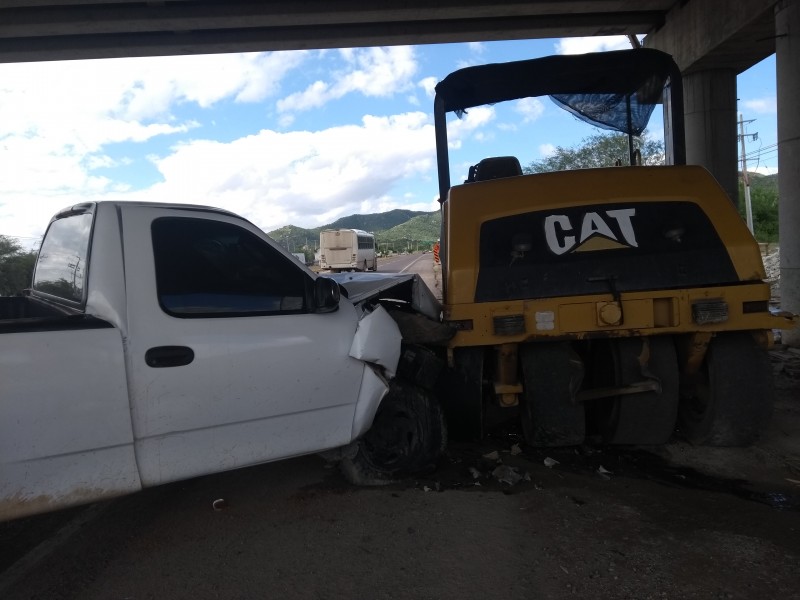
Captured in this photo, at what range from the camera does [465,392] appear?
4531 millimetres

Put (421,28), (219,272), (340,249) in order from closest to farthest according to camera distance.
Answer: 1. (219,272)
2. (421,28)
3. (340,249)

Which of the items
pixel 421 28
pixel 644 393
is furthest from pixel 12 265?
pixel 421 28

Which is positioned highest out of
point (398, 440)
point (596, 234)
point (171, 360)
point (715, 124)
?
point (715, 124)

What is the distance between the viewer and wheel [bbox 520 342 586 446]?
4.39 meters

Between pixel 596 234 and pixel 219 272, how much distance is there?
263 cm

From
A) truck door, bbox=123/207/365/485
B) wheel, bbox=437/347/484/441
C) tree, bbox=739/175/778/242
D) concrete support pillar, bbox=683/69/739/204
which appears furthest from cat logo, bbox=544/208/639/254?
tree, bbox=739/175/778/242

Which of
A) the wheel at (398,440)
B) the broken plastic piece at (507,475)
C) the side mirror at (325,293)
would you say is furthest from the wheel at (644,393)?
the side mirror at (325,293)

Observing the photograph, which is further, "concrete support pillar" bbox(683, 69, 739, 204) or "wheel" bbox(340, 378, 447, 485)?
"concrete support pillar" bbox(683, 69, 739, 204)

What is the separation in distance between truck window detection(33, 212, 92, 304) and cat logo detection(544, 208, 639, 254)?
3.05 metres

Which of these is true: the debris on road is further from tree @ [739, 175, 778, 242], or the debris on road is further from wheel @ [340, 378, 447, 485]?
tree @ [739, 175, 778, 242]

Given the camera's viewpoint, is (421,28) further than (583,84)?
Yes

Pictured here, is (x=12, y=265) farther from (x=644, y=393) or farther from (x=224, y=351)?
(x=644, y=393)

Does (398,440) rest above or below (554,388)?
below

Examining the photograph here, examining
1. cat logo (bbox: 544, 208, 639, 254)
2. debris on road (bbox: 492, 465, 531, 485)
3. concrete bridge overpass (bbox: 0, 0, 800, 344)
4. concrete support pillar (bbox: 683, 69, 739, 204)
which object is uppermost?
concrete bridge overpass (bbox: 0, 0, 800, 344)
